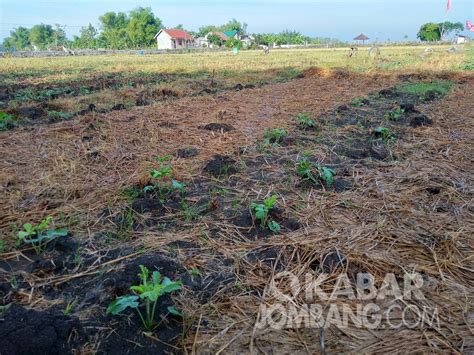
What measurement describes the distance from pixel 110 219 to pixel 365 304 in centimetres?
183

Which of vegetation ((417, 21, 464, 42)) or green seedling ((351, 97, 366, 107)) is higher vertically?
vegetation ((417, 21, 464, 42))

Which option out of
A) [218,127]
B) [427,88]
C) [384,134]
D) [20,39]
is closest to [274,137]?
[218,127]

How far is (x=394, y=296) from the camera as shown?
6.05 ft

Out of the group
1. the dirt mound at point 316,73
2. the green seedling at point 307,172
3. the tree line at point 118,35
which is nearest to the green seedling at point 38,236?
the green seedling at point 307,172

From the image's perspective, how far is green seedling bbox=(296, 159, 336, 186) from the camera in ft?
10.4

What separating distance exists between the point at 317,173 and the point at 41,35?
104m

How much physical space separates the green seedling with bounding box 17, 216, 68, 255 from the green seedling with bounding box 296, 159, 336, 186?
2.02 m

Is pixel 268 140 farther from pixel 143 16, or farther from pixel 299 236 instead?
pixel 143 16

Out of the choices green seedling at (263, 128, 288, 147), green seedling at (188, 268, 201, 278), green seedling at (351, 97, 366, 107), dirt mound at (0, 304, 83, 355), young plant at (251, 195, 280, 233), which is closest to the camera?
dirt mound at (0, 304, 83, 355)

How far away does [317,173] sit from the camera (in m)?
3.28

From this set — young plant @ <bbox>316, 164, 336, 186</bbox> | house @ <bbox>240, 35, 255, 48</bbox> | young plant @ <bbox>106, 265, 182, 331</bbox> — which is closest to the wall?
house @ <bbox>240, 35, 255, 48</bbox>

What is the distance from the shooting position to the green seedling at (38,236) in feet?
7.27

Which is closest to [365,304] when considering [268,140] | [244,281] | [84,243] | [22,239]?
[244,281]

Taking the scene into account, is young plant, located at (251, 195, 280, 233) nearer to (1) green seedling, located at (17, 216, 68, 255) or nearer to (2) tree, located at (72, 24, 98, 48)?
(1) green seedling, located at (17, 216, 68, 255)
